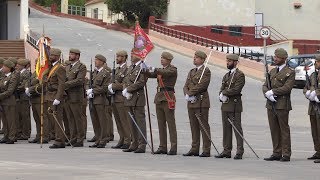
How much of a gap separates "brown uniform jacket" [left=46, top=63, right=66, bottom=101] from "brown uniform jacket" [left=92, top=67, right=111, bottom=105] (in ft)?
2.44

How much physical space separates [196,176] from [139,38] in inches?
230

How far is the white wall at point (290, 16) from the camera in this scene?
231ft

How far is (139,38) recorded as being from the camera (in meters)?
20.1

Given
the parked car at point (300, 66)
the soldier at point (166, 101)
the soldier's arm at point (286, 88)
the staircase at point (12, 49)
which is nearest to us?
the soldier's arm at point (286, 88)

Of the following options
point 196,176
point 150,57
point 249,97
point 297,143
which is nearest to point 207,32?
point 150,57

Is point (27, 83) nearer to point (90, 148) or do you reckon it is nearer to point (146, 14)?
point (90, 148)

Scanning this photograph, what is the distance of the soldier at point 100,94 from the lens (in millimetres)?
21188

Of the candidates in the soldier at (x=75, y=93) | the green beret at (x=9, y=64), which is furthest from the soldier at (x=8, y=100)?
the soldier at (x=75, y=93)

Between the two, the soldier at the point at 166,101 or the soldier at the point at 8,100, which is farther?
the soldier at the point at 8,100

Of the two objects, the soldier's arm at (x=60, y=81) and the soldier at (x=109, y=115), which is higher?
the soldier's arm at (x=60, y=81)

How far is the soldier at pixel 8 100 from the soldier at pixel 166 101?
4.54 metres

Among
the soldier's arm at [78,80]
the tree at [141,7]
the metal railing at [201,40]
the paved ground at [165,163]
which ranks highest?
the tree at [141,7]

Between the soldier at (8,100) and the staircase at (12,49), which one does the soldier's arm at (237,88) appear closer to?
the soldier at (8,100)

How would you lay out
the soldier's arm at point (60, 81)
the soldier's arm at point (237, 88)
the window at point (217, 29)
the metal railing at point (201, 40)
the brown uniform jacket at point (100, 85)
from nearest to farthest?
1. the soldier's arm at point (237, 88)
2. the soldier's arm at point (60, 81)
3. the brown uniform jacket at point (100, 85)
4. the metal railing at point (201, 40)
5. the window at point (217, 29)
